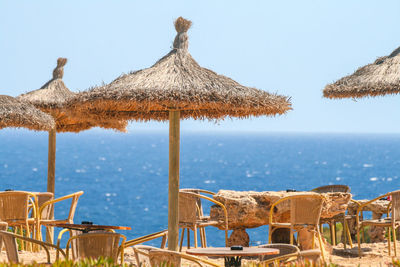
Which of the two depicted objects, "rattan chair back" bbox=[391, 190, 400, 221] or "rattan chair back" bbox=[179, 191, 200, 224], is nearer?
"rattan chair back" bbox=[391, 190, 400, 221]

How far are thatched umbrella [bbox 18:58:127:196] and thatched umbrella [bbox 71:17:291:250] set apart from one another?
3494 millimetres

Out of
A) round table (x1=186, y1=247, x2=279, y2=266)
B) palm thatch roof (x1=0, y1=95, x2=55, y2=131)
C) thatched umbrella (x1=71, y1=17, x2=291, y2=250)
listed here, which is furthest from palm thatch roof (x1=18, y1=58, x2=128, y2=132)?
round table (x1=186, y1=247, x2=279, y2=266)

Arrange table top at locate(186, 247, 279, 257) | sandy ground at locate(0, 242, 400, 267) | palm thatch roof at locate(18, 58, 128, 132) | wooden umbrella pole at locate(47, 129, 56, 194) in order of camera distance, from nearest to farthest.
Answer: table top at locate(186, 247, 279, 257) < sandy ground at locate(0, 242, 400, 267) < palm thatch roof at locate(18, 58, 128, 132) < wooden umbrella pole at locate(47, 129, 56, 194)

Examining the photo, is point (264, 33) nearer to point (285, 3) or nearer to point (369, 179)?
point (285, 3)

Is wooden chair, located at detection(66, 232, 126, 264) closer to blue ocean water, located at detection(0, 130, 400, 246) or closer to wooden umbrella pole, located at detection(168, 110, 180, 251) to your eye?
wooden umbrella pole, located at detection(168, 110, 180, 251)

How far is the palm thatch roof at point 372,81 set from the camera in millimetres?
8945

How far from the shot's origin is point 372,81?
9125 mm

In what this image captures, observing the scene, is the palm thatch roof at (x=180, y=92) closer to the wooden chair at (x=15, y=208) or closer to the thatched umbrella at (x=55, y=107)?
the wooden chair at (x=15, y=208)

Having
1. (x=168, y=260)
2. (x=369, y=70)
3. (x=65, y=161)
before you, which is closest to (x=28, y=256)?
(x=168, y=260)

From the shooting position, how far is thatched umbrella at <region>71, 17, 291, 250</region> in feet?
22.9

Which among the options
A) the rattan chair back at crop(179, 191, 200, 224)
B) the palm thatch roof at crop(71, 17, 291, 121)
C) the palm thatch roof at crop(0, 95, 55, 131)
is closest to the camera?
the palm thatch roof at crop(71, 17, 291, 121)

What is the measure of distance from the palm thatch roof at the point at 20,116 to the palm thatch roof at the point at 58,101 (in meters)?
1.46

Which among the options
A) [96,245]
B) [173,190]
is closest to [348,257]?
[173,190]

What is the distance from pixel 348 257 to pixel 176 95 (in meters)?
3.80
